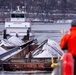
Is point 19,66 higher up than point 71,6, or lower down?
higher up

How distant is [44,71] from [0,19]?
114204 millimetres

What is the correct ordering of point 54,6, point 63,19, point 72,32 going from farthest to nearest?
point 54,6
point 63,19
point 72,32

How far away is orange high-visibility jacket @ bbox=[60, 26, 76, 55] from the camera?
8336 millimetres

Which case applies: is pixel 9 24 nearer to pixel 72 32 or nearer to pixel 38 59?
pixel 38 59

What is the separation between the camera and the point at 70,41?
8.39 metres

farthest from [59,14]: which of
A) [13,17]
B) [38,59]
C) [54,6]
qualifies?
[38,59]

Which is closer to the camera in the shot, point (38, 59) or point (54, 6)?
point (38, 59)

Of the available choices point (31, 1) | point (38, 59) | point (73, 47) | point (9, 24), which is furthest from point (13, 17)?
point (31, 1)

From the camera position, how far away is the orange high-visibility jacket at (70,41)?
8336mm

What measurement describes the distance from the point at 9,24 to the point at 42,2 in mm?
112355

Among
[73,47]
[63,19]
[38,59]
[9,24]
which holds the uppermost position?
[73,47]

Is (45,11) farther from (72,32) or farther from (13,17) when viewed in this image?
(72,32)

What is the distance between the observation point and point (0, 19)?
12669 cm

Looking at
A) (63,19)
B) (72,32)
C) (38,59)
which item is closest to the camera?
(72,32)
